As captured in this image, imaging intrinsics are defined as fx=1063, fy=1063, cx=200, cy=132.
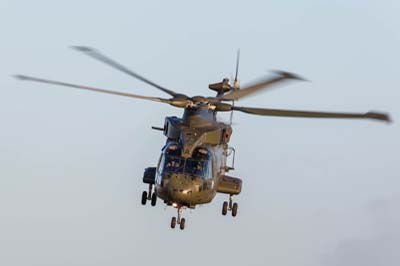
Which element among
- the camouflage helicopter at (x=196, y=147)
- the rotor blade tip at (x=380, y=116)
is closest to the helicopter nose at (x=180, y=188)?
the camouflage helicopter at (x=196, y=147)

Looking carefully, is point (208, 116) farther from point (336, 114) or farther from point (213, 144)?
point (336, 114)

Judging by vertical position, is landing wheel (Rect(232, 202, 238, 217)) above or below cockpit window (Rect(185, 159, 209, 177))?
below

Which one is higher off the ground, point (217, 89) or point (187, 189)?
point (217, 89)

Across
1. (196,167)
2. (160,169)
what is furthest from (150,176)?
(196,167)

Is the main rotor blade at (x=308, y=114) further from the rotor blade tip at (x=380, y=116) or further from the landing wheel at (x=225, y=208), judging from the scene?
the landing wheel at (x=225, y=208)

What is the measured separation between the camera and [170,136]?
5234cm

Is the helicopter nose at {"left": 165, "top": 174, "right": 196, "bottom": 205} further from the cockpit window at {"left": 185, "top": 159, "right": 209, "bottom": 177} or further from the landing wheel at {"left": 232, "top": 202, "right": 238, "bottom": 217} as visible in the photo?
the landing wheel at {"left": 232, "top": 202, "right": 238, "bottom": 217}

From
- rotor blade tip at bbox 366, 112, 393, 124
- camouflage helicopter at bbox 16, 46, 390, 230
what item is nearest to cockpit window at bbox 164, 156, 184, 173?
camouflage helicopter at bbox 16, 46, 390, 230

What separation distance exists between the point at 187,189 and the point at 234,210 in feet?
26.3

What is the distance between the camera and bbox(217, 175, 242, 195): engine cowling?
54.1m

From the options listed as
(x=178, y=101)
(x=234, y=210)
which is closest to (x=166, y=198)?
(x=178, y=101)

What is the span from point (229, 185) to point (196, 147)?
4463 millimetres

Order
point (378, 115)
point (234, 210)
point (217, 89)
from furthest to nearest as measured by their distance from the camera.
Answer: point (217, 89)
point (234, 210)
point (378, 115)

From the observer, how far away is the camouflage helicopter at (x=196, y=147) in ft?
155
